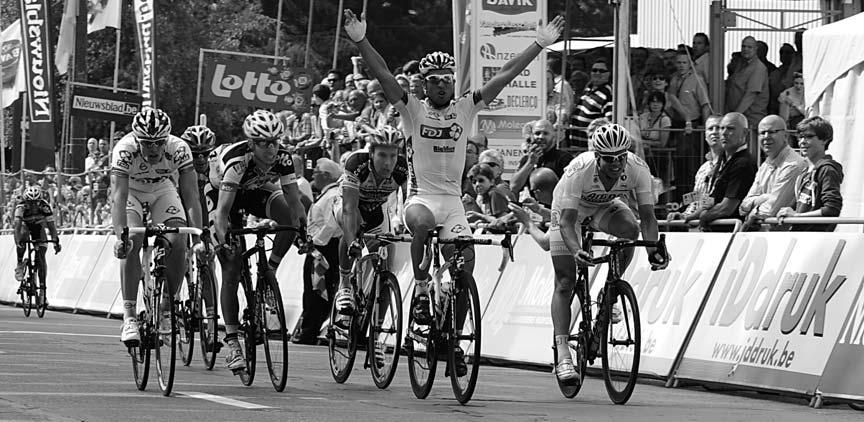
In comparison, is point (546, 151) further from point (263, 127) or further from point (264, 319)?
point (264, 319)

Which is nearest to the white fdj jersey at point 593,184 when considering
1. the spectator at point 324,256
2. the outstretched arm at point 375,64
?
the outstretched arm at point 375,64

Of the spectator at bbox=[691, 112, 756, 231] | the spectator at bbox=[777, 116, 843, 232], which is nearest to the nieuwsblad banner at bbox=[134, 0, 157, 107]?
the spectator at bbox=[691, 112, 756, 231]

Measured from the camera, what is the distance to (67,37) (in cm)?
3484

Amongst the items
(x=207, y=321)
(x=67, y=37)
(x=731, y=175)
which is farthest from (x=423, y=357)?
(x=67, y=37)

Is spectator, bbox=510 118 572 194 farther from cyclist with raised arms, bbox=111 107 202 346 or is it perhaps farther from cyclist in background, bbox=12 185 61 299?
cyclist in background, bbox=12 185 61 299

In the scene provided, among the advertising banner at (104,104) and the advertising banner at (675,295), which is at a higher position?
the advertising banner at (104,104)

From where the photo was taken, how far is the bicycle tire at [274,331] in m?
11.3

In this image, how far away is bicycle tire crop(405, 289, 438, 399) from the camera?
1102cm

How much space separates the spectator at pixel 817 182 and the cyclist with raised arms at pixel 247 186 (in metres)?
3.70

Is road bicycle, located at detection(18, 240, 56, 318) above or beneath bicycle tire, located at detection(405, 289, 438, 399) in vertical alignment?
beneath

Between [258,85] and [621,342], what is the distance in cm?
1679

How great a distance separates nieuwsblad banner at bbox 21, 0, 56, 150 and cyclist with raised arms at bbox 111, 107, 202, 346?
21.3 m

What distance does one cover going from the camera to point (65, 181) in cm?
3231

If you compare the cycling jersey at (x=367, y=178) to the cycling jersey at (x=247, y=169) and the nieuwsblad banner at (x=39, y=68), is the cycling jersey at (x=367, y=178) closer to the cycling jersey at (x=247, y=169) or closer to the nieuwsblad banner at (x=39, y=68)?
the cycling jersey at (x=247, y=169)
